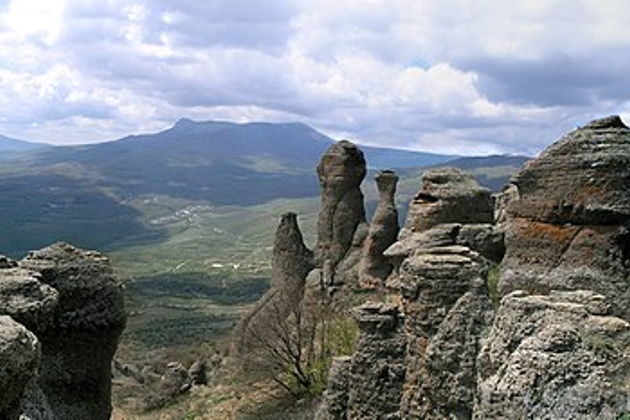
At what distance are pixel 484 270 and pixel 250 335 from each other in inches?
1217

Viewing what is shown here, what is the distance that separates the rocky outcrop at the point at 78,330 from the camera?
2036 cm

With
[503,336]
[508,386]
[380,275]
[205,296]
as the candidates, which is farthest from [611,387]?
[205,296]

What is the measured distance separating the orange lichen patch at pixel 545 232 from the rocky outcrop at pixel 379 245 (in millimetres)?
26056

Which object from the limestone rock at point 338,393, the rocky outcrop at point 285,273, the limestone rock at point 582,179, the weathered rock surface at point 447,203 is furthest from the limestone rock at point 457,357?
the rocky outcrop at point 285,273

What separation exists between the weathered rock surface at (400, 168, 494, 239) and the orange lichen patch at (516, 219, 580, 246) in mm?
16199

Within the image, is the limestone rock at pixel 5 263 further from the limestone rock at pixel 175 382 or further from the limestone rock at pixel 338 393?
the limestone rock at pixel 175 382

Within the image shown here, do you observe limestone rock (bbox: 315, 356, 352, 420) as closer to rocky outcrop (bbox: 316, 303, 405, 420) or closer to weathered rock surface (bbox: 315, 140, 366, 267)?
rocky outcrop (bbox: 316, 303, 405, 420)

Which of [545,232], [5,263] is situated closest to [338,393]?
[545,232]

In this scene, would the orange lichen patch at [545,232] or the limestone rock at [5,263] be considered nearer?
the limestone rock at [5,263]

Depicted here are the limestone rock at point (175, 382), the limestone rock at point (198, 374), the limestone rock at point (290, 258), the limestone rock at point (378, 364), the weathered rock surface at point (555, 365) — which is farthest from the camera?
the limestone rock at point (198, 374)

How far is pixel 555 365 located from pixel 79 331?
1338cm

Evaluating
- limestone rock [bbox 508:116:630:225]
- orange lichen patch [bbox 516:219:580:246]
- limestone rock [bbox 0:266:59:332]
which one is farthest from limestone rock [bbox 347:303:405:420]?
limestone rock [bbox 0:266:59:332]

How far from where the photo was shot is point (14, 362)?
8266 millimetres

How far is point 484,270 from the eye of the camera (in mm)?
19016
